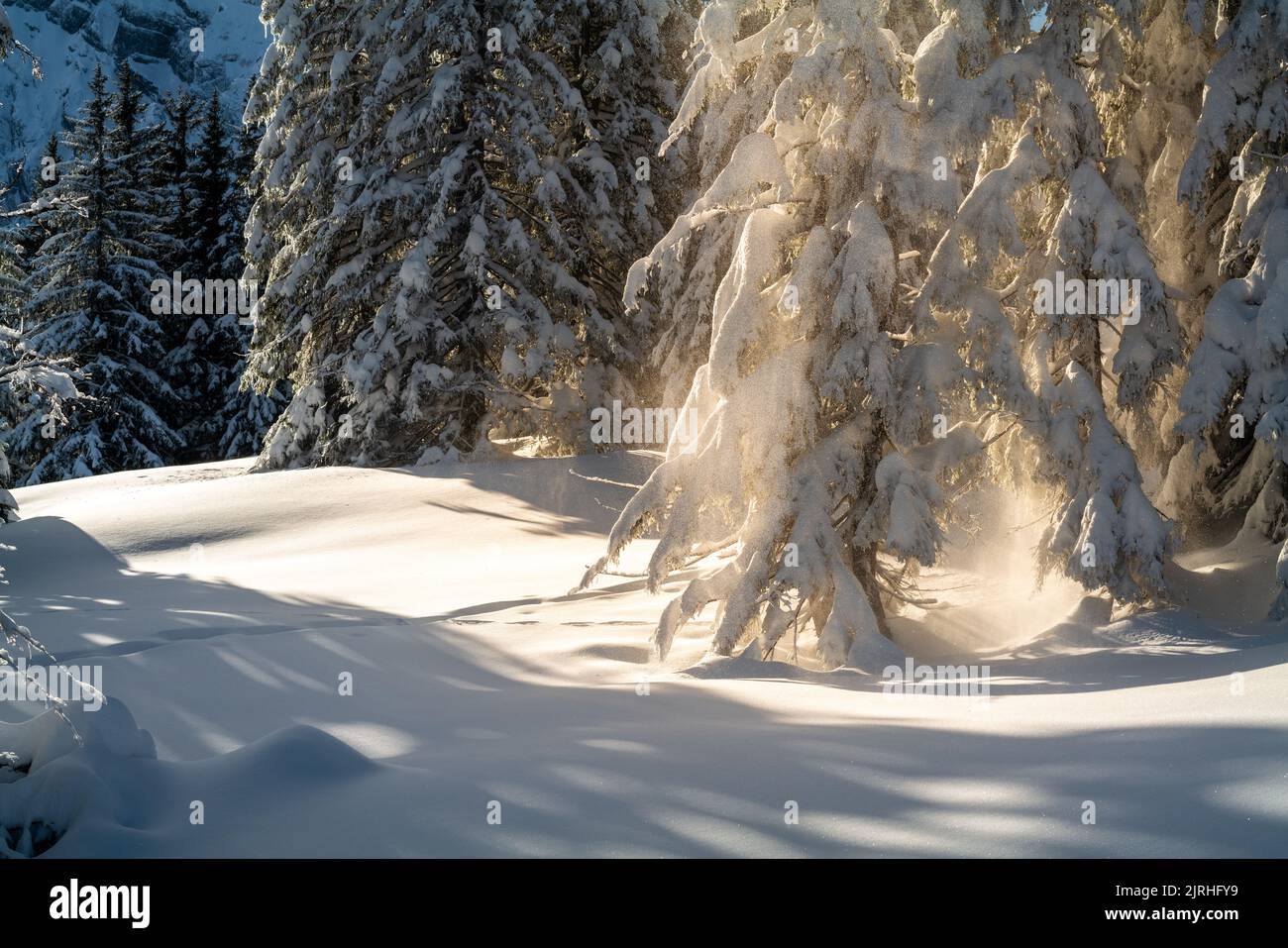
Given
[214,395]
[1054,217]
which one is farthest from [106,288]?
[1054,217]

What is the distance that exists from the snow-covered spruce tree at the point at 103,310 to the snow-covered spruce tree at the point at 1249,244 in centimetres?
2538

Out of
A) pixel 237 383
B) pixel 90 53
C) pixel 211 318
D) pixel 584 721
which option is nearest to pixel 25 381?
pixel 584 721

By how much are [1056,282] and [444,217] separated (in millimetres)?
10921

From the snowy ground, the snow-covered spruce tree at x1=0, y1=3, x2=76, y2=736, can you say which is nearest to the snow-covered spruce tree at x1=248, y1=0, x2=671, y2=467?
the snowy ground

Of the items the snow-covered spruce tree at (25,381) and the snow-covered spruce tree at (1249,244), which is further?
the snow-covered spruce tree at (1249,244)

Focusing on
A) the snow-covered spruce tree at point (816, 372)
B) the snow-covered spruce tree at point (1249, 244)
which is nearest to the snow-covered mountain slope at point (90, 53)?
the snow-covered spruce tree at point (816, 372)

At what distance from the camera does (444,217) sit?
17.2m

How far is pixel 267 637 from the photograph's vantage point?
8.41 meters

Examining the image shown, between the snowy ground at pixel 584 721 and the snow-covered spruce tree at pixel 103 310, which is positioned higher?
the snow-covered spruce tree at pixel 103 310

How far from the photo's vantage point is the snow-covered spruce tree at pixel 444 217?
1720cm

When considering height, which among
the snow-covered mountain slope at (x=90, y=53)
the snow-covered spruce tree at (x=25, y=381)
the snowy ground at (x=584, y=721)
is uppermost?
the snow-covered mountain slope at (x=90, y=53)

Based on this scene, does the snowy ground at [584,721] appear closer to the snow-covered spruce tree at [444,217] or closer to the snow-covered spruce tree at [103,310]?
the snow-covered spruce tree at [444,217]

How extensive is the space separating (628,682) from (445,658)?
1570 mm

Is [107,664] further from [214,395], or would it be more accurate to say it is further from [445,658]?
[214,395]
